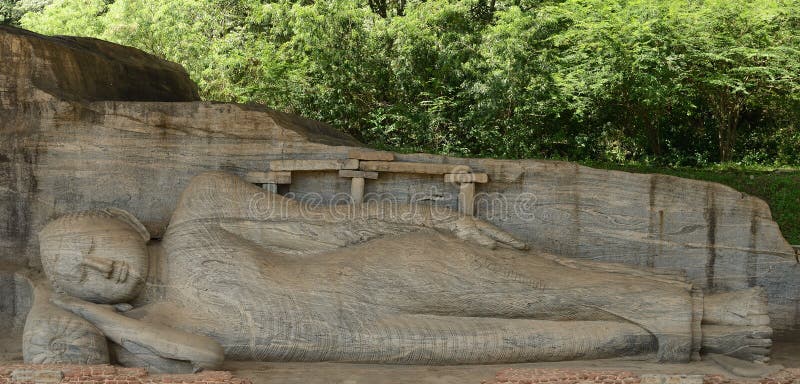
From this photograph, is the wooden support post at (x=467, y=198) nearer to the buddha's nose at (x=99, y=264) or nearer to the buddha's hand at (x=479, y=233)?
the buddha's hand at (x=479, y=233)

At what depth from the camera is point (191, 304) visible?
21.2 feet

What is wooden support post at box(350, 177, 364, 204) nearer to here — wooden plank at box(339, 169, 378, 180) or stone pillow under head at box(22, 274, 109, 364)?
wooden plank at box(339, 169, 378, 180)

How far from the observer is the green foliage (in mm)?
12820

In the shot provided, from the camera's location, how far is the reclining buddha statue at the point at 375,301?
637 centimetres

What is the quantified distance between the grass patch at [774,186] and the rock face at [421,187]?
120 inches

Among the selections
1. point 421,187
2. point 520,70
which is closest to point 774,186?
point 520,70

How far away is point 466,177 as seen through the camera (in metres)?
7.61

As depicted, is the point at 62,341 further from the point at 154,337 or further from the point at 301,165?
the point at 301,165

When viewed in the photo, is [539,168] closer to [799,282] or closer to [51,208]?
[799,282]

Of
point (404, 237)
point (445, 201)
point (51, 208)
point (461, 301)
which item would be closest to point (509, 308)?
point (461, 301)

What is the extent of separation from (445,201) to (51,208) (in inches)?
138

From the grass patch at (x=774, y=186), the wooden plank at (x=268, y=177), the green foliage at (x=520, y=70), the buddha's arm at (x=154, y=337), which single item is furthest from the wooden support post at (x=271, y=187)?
the grass patch at (x=774, y=186)

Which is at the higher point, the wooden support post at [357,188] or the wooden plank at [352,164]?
the wooden plank at [352,164]

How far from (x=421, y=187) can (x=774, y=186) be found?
18.1 feet
